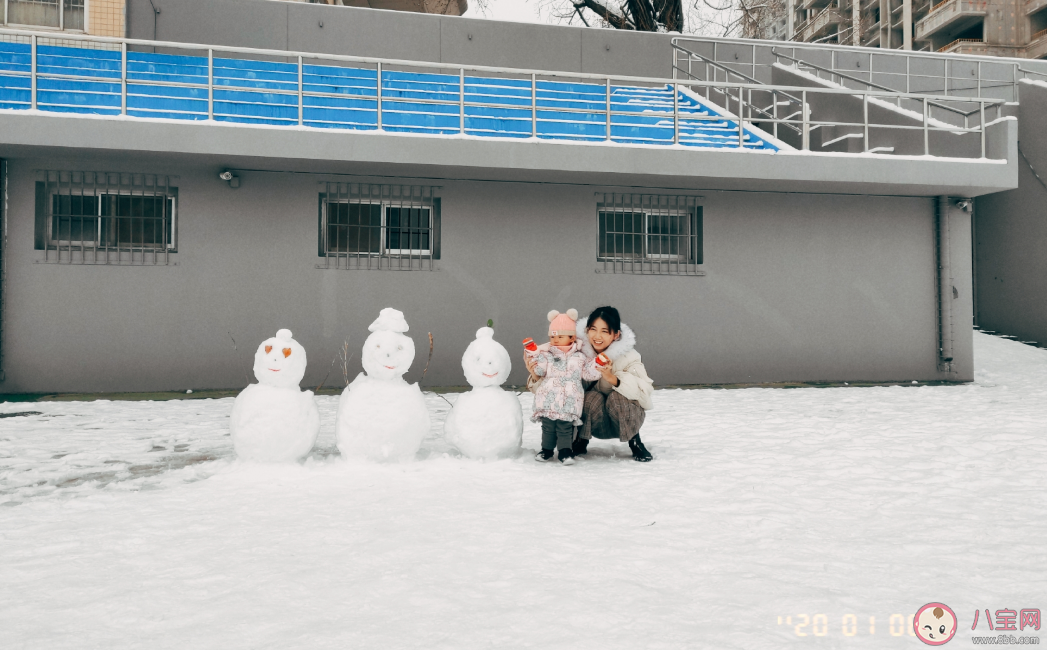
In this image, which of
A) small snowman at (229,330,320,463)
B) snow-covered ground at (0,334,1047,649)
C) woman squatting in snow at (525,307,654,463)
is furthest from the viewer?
woman squatting in snow at (525,307,654,463)

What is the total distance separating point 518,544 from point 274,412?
7.52 ft

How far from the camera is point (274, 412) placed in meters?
5.06

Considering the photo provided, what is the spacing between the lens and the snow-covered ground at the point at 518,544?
2.68m

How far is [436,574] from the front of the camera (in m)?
3.17

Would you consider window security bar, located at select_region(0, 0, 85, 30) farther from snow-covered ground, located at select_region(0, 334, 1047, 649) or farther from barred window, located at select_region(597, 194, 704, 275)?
barred window, located at select_region(597, 194, 704, 275)

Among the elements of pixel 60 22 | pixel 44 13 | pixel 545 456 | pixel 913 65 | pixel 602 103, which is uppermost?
pixel 913 65

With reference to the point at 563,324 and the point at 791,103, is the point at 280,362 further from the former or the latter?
the point at 791,103

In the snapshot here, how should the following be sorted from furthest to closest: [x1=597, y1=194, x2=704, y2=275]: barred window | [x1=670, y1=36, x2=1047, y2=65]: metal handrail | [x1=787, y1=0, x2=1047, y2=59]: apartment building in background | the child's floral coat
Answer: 1. [x1=787, y1=0, x2=1047, y2=59]: apartment building in background
2. [x1=670, y1=36, x2=1047, y2=65]: metal handrail
3. [x1=597, y1=194, x2=704, y2=275]: barred window
4. the child's floral coat

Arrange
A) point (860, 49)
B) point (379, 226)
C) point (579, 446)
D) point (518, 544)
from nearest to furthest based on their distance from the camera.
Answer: point (518, 544)
point (579, 446)
point (379, 226)
point (860, 49)

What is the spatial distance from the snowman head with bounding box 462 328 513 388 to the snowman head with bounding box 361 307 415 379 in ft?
1.41

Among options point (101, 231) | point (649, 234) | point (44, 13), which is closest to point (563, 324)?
point (649, 234)

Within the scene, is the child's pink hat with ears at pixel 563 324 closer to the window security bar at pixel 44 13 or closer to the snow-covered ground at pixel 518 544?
the snow-covered ground at pixel 518 544

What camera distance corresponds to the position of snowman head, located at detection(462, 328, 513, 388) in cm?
530

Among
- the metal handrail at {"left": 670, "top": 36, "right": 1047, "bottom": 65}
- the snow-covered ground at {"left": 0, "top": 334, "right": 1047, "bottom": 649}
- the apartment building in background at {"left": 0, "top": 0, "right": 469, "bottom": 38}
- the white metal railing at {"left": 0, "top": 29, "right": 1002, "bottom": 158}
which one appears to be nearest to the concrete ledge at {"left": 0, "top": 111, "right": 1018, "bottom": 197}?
the white metal railing at {"left": 0, "top": 29, "right": 1002, "bottom": 158}
